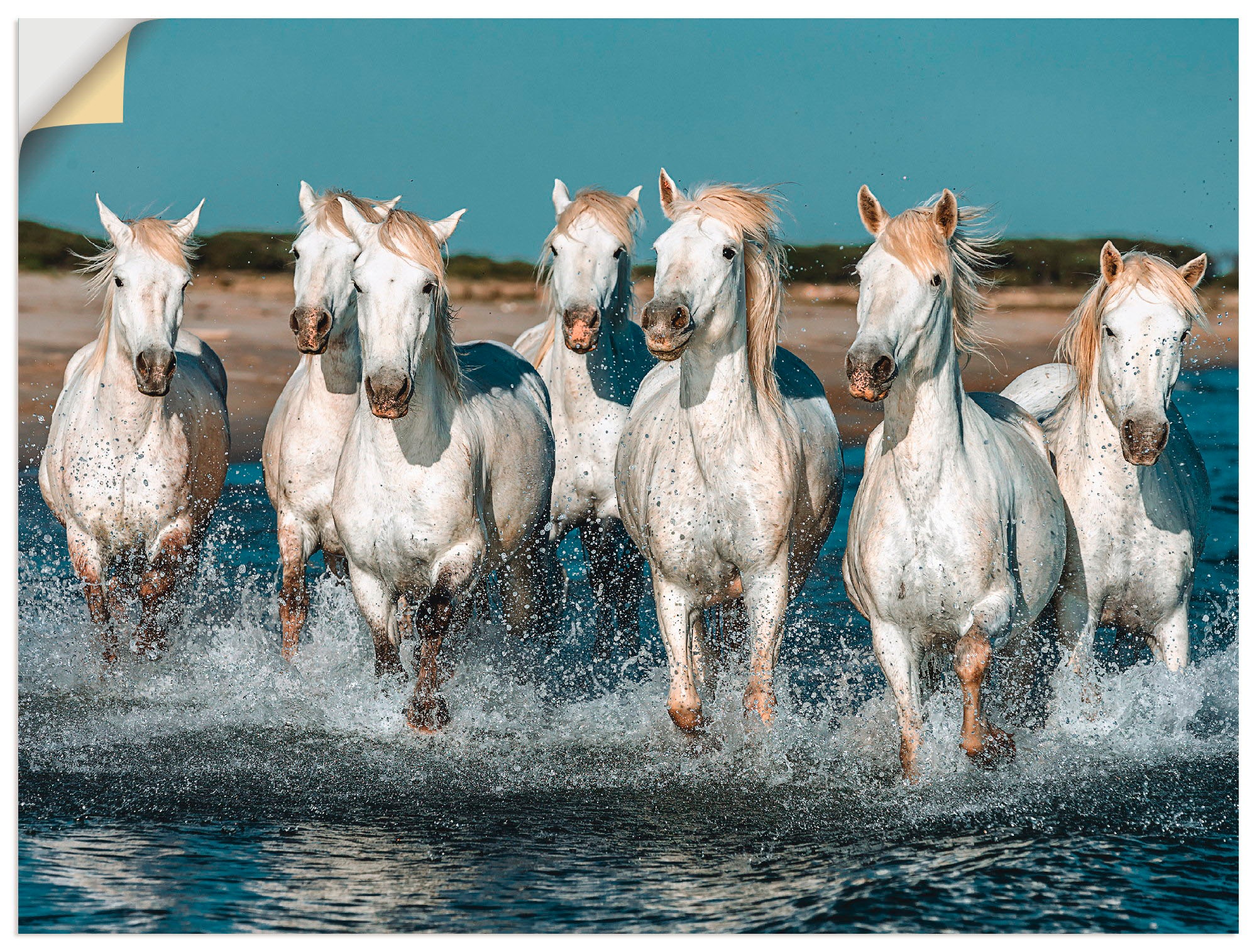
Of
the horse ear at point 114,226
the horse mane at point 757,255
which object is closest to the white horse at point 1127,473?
the horse mane at point 757,255

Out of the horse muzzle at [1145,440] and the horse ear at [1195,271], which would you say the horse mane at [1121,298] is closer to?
the horse ear at [1195,271]

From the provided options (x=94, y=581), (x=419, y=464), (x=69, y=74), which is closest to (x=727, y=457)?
(x=419, y=464)

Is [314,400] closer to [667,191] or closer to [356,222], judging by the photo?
[356,222]

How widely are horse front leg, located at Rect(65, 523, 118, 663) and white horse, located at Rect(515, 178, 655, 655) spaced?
193cm

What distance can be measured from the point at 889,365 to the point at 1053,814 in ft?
4.94

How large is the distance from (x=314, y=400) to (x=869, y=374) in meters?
2.76

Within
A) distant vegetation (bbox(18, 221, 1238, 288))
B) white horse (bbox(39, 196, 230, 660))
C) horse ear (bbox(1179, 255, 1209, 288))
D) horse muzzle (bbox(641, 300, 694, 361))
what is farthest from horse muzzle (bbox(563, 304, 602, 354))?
distant vegetation (bbox(18, 221, 1238, 288))

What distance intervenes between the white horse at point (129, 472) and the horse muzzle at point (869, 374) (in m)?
3.00

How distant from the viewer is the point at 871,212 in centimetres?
458

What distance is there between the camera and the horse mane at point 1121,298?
4.66 meters

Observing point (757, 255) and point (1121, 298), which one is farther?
point (757, 255)

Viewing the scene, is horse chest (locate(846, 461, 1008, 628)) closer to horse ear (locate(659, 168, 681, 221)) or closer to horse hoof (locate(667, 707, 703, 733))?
horse hoof (locate(667, 707, 703, 733))

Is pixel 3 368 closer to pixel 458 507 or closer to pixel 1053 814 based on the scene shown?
pixel 458 507

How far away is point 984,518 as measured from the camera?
4539 millimetres
